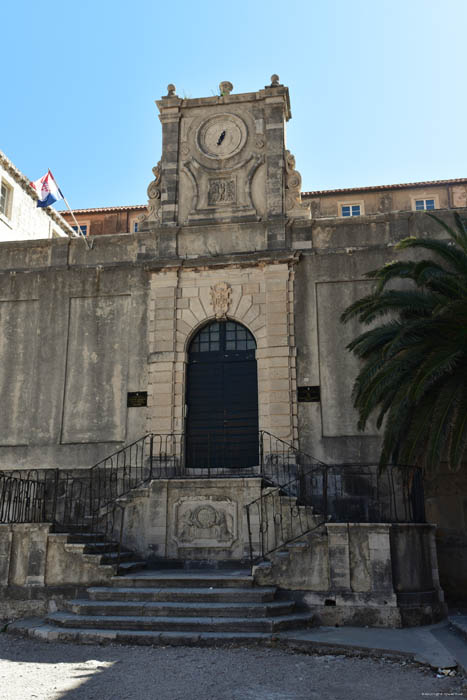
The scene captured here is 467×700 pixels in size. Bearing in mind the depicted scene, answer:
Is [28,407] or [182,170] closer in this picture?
[28,407]

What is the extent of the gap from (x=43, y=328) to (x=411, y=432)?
9.47 m

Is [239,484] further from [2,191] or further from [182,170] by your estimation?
[2,191]

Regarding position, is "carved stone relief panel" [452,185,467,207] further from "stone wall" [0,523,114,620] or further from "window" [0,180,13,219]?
"stone wall" [0,523,114,620]

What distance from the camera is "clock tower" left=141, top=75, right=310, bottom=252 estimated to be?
17.0m

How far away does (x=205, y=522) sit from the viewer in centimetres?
1313

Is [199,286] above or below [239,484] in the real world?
above

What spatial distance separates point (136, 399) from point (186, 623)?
7.02m

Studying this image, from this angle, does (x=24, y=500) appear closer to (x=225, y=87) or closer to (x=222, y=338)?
(x=222, y=338)

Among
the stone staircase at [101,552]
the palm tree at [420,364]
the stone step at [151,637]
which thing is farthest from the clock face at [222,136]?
the stone step at [151,637]

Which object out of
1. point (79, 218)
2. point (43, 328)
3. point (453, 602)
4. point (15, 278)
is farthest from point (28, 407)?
point (79, 218)

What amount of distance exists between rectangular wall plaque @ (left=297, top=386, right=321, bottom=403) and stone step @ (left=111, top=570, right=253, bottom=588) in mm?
5117

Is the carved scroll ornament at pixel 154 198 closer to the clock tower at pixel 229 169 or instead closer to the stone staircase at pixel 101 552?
the clock tower at pixel 229 169

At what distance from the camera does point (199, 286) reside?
16734 mm

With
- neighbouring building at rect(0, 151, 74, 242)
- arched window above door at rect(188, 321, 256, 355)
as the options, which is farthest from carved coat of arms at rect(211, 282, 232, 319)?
neighbouring building at rect(0, 151, 74, 242)
